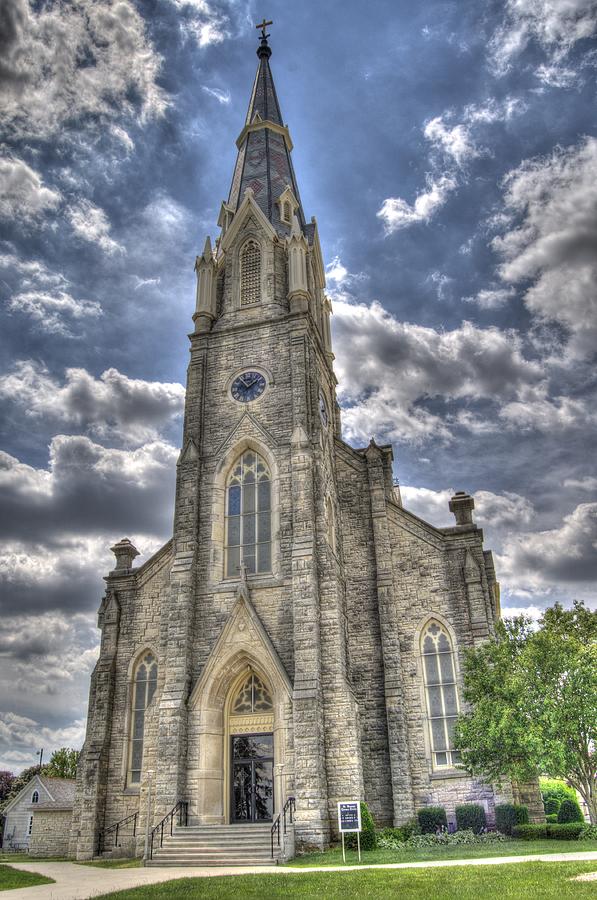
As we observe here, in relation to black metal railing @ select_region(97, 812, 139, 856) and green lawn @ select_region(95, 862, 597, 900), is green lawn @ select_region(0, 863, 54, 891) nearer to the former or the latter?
green lawn @ select_region(95, 862, 597, 900)

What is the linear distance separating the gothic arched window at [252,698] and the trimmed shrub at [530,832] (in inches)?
289

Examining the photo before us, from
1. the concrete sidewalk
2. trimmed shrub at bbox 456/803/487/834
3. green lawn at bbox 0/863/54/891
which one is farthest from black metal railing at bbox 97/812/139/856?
trimmed shrub at bbox 456/803/487/834

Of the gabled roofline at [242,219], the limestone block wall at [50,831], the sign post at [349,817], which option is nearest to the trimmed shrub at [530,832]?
the sign post at [349,817]

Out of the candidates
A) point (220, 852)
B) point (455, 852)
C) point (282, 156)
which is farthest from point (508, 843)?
Answer: point (282, 156)

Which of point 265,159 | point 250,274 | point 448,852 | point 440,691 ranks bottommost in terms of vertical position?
point 448,852

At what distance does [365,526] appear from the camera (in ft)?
82.2

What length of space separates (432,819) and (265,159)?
28.0 meters

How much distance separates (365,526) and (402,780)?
8110 millimetres

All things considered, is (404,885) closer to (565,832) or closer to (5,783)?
(565,832)

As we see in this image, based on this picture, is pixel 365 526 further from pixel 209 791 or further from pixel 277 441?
pixel 209 791

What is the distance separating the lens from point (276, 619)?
70.4 feet

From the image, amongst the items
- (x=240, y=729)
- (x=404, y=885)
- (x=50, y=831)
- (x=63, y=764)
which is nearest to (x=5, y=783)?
(x=63, y=764)

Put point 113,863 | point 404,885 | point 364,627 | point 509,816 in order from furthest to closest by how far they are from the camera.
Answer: point 364,627, point 509,816, point 113,863, point 404,885

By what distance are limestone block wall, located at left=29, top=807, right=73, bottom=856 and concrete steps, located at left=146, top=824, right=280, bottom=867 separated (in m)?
9.21
